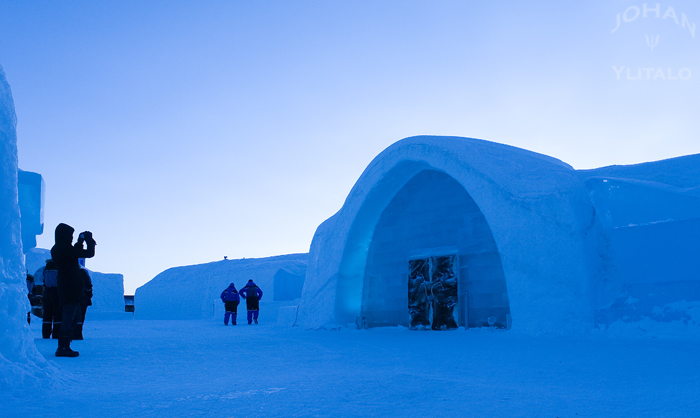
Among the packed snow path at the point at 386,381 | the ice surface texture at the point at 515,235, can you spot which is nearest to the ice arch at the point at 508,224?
the ice surface texture at the point at 515,235

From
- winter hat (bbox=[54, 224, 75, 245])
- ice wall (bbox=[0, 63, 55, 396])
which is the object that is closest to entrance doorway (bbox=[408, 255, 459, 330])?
winter hat (bbox=[54, 224, 75, 245])

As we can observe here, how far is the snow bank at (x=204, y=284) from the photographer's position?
2678 cm

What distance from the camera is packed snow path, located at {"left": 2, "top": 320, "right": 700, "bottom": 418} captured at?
3.53 meters

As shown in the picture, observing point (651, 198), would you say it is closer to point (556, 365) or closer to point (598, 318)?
point (598, 318)

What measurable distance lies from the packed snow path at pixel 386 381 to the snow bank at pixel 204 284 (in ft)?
52.1

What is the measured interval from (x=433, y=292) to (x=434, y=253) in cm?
82

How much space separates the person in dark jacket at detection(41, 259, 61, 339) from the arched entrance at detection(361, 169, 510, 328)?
6473mm

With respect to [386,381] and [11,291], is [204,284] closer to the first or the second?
[11,291]

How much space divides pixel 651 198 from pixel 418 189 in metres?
5.24

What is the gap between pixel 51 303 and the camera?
9281 millimetres

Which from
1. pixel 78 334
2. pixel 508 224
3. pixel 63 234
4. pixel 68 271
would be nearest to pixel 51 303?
pixel 78 334

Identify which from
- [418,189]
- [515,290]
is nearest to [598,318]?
[515,290]

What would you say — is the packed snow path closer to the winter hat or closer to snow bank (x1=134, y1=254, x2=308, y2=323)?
the winter hat

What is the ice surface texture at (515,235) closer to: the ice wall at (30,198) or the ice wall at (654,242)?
the ice wall at (654,242)
